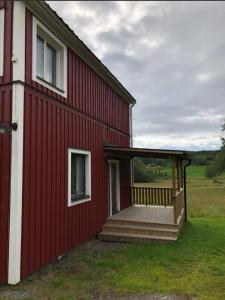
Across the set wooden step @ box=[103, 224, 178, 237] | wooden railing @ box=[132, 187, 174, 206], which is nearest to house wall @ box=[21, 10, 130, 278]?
wooden step @ box=[103, 224, 178, 237]

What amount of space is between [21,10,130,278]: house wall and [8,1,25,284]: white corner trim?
0.16m

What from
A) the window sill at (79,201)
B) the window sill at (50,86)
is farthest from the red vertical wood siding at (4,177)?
the window sill at (79,201)

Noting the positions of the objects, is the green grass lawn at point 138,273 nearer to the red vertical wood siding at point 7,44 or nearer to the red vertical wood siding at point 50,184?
the red vertical wood siding at point 50,184

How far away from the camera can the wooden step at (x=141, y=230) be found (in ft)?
29.0

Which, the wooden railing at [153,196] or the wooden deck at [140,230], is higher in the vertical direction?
the wooden railing at [153,196]

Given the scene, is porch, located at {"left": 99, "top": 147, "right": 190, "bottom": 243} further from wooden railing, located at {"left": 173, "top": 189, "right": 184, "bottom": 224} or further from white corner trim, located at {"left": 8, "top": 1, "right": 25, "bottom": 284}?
white corner trim, located at {"left": 8, "top": 1, "right": 25, "bottom": 284}

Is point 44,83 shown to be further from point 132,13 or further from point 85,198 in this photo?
point 132,13

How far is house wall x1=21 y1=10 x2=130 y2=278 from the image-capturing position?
575cm

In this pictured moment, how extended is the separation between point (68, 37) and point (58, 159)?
3016 millimetres

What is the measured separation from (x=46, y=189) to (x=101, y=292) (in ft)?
7.65

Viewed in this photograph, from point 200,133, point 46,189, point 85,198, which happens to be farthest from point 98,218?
point 200,133

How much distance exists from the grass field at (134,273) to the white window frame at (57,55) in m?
3.87

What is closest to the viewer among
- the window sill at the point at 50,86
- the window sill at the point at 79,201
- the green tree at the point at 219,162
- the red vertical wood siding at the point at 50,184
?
the red vertical wood siding at the point at 50,184

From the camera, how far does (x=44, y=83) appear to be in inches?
251
